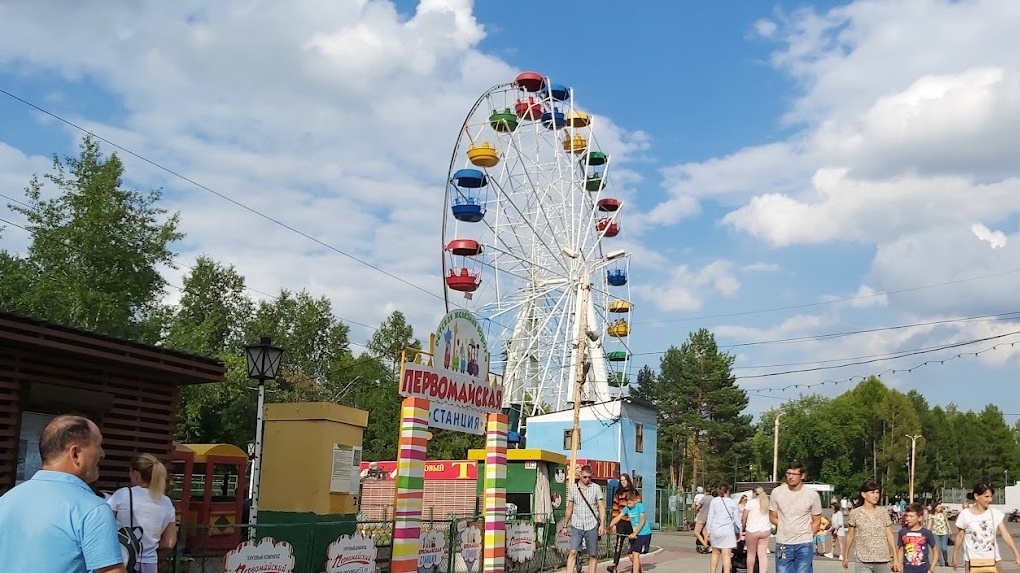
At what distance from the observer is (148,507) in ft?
23.4

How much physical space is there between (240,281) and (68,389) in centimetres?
5955

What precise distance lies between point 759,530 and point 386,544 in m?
5.41

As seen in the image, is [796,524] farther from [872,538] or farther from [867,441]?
[867,441]

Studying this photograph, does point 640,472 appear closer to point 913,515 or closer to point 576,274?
point 576,274

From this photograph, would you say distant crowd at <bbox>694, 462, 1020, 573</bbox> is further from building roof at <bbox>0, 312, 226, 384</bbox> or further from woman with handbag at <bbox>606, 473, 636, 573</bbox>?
building roof at <bbox>0, 312, 226, 384</bbox>

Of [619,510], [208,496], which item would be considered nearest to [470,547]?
[619,510]

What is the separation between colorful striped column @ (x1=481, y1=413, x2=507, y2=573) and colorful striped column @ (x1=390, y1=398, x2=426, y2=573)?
2216 millimetres

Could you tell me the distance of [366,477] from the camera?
31188 mm

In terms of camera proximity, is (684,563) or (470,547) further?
(684,563)

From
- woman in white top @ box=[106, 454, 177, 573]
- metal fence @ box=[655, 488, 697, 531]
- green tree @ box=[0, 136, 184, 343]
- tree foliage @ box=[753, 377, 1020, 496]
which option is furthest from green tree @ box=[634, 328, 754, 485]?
woman in white top @ box=[106, 454, 177, 573]

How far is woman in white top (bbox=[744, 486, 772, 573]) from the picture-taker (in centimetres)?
1264

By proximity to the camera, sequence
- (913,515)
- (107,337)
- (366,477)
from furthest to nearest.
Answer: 1. (366,477)
2. (107,337)
3. (913,515)

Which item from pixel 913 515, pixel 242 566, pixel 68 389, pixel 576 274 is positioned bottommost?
pixel 242 566

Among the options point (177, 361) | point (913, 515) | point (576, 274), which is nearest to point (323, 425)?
point (177, 361)
